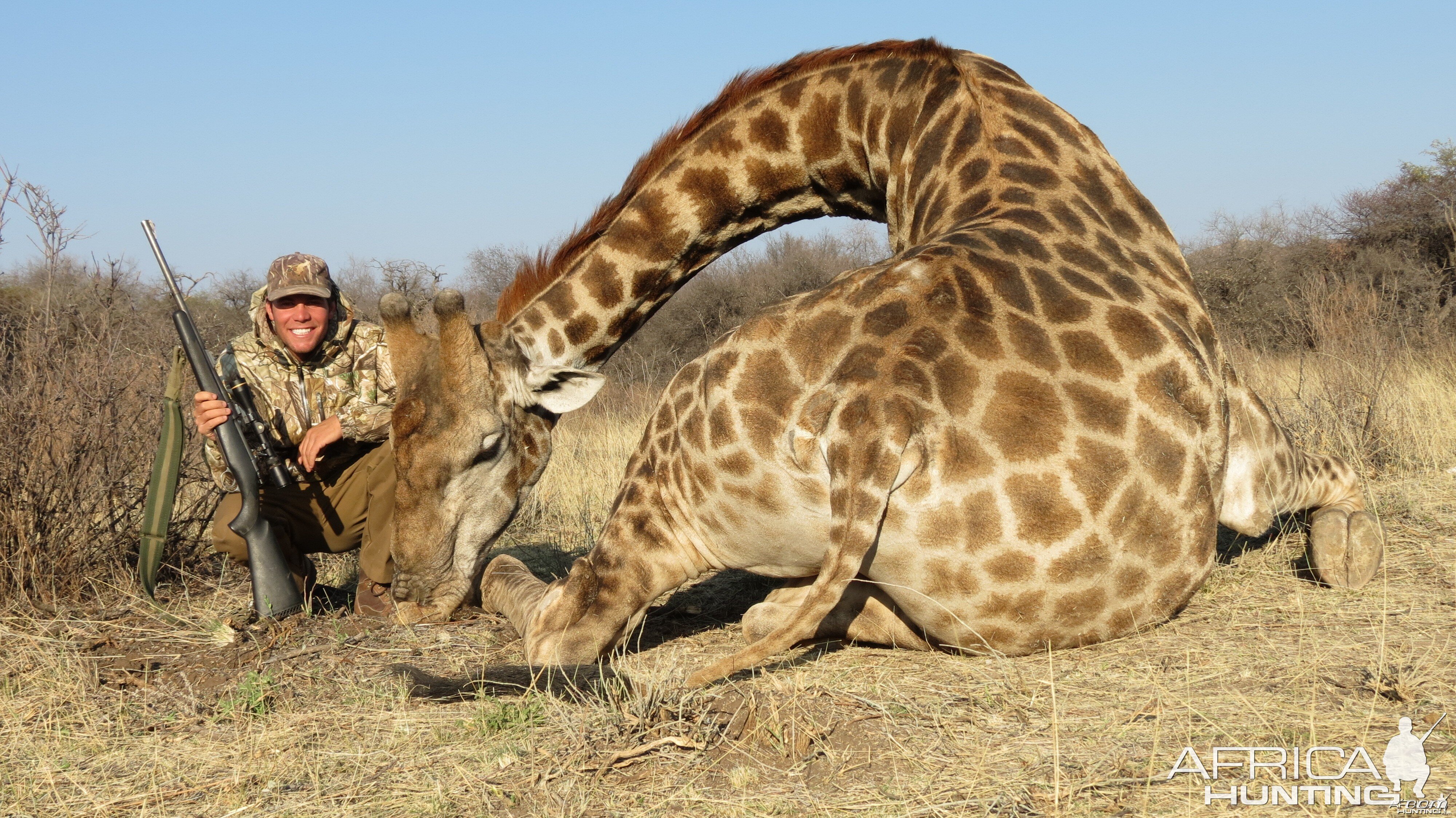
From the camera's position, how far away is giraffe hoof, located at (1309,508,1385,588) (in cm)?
428

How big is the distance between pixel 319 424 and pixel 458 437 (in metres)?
1.18

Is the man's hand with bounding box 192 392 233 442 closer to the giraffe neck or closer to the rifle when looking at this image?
the rifle

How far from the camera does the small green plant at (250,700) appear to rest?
3.58 metres

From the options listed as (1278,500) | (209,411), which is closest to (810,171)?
(1278,500)

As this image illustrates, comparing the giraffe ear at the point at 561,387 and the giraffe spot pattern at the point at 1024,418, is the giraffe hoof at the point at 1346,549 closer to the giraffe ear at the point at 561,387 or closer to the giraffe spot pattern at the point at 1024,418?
the giraffe spot pattern at the point at 1024,418

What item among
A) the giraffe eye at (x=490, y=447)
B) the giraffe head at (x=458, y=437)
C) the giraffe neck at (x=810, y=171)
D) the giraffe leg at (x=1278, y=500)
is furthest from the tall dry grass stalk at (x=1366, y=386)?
the giraffe eye at (x=490, y=447)

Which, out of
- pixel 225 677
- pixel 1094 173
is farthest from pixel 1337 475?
pixel 225 677

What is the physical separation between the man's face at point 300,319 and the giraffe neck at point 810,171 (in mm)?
921

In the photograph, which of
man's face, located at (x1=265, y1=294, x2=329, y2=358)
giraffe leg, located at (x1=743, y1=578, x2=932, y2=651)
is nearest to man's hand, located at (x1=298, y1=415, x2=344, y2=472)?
man's face, located at (x1=265, y1=294, x2=329, y2=358)

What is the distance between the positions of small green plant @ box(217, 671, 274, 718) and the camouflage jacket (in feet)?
5.13

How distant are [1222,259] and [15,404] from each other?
16920mm

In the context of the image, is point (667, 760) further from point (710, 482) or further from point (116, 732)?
point (116, 732)

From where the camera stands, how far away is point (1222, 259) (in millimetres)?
17516

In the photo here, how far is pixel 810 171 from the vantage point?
550 cm
